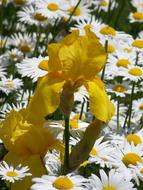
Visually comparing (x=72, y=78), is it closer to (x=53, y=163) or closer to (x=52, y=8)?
(x=53, y=163)

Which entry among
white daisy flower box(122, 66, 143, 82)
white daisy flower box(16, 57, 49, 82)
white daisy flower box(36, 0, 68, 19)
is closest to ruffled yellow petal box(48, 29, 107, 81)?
white daisy flower box(16, 57, 49, 82)

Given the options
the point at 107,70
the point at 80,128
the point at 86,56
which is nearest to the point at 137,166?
the point at 80,128

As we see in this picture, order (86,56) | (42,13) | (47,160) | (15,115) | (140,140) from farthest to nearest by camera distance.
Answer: (42,13) < (140,140) < (47,160) < (15,115) < (86,56)

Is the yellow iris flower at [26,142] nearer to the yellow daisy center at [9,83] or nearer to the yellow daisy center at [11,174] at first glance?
the yellow daisy center at [11,174]

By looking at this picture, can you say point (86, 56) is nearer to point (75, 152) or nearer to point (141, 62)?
point (75, 152)

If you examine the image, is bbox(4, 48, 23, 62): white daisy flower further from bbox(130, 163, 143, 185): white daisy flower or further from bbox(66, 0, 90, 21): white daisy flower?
bbox(130, 163, 143, 185): white daisy flower
